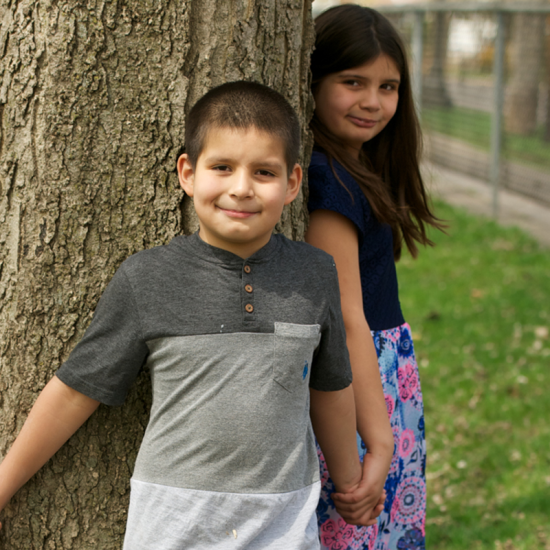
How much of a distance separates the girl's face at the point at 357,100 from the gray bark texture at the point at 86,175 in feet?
1.16

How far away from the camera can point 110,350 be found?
5.09ft

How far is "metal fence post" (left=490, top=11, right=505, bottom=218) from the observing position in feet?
24.9

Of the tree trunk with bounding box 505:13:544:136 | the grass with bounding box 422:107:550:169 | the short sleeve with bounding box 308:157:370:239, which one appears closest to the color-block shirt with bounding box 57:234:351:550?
the short sleeve with bounding box 308:157:370:239

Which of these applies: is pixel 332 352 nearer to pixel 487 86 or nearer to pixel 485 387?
pixel 485 387

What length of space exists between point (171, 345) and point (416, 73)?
8939 mm

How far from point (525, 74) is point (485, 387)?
469 cm

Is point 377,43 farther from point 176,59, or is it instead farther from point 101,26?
point 101,26

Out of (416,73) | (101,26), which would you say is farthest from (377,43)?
(416,73)

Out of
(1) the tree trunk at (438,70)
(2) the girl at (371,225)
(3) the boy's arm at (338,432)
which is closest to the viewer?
(3) the boy's arm at (338,432)

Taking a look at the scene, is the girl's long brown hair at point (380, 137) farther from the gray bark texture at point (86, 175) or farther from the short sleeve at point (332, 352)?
the short sleeve at point (332, 352)

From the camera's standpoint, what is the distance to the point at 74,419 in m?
1.62

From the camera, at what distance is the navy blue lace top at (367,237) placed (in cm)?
198

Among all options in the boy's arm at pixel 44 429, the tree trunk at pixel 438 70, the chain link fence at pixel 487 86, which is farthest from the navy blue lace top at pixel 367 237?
the tree trunk at pixel 438 70

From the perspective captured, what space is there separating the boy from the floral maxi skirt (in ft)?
2.00
